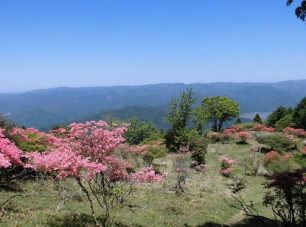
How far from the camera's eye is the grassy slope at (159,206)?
1681cm

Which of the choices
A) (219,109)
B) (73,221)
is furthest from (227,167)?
(219,109)

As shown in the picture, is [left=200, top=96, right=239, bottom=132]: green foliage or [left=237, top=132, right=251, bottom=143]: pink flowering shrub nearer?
[left=237, top=132, right=251, bottom=143]: pink flowering shrub

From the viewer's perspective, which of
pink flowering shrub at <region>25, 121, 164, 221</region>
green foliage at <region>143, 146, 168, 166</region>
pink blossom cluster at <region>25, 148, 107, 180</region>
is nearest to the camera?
pink blossom cluster at <region>25, 148, 107, 180</region>

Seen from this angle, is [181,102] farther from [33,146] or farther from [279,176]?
[279,176]

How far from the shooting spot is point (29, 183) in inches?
1037

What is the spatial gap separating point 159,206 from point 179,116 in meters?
29.5

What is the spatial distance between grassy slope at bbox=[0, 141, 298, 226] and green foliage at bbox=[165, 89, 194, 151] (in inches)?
335

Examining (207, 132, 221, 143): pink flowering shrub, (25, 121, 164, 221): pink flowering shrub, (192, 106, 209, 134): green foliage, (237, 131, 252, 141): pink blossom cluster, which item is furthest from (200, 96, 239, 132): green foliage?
(25, 121, 164, 221): pink flowering shrub

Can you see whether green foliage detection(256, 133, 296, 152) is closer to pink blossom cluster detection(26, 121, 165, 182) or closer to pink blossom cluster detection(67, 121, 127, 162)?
pink blossom cluster detection(26, 121, 165, 182)

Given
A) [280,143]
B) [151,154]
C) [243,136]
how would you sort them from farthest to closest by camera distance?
[243,136]
[280,143]
[151,154]

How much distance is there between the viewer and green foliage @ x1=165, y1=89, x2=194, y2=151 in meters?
54.7

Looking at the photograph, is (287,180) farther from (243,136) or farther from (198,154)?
(243,136)

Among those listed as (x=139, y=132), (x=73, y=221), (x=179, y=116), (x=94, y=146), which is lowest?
(x=139, y=132)

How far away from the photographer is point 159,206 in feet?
87.6
